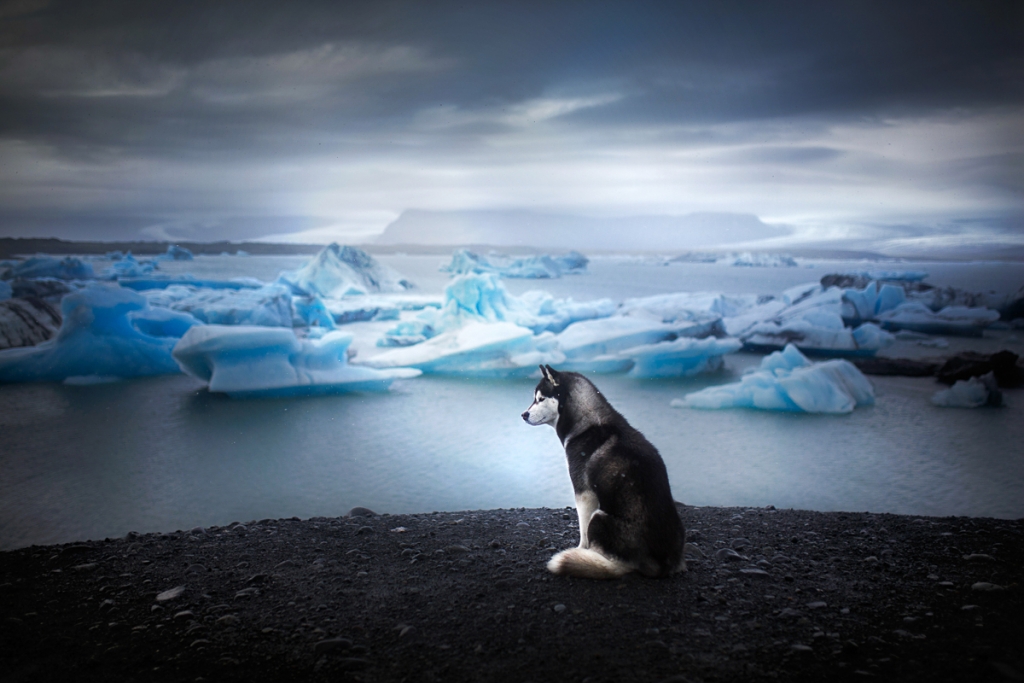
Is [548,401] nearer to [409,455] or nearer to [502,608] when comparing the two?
[502,608]

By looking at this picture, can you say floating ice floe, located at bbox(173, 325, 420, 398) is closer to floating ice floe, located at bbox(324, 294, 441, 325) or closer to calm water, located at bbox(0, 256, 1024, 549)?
calm water, located at bbox(0, 256, 1024, 549)

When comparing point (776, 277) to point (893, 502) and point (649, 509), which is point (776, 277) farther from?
point (649, 509)

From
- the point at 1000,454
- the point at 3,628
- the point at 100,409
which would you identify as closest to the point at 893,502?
the point at 1000,454

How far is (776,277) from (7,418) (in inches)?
532

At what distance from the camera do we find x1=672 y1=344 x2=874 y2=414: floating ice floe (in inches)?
272

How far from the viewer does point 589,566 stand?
2246mm

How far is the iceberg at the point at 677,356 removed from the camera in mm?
8195

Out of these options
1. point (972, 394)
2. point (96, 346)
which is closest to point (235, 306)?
point (96, 346)

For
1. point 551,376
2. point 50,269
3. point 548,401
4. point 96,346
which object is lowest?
point 96,346

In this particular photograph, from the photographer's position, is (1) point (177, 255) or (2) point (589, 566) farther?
(1) point (177, 255)

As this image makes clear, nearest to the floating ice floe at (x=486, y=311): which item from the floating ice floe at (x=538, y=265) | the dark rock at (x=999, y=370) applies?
the floating ice floe at (x=538, y=265)

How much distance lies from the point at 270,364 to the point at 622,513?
596 centimetres

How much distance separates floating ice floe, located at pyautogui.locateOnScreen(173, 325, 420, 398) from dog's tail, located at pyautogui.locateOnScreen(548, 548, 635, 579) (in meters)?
5.46

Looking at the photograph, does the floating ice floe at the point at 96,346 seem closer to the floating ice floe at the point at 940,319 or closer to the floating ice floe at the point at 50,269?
the floating ice floe at the point at 50,269
